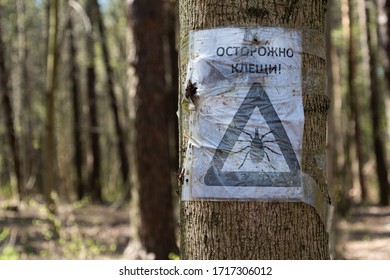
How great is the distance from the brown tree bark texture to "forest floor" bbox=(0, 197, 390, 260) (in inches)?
242

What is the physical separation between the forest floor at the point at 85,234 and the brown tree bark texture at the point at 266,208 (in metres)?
6.14

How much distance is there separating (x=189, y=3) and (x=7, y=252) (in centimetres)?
672

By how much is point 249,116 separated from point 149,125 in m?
6.21

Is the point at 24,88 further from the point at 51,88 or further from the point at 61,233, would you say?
the point at 61,233

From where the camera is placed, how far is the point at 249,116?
2.12 metres

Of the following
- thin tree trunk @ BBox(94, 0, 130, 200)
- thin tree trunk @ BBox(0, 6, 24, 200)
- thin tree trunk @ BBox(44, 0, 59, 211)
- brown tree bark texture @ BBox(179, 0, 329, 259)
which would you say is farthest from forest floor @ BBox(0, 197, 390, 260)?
brown tree bark texture @ BBox(179, 0, 329, 259)

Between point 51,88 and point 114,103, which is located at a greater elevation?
point 114,103

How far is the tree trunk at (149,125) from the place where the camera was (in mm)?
8117

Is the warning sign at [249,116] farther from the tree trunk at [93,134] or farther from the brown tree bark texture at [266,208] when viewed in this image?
the tree trunk at [93,134]

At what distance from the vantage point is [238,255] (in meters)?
2.16

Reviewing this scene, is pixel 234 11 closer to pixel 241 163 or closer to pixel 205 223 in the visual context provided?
pixel 241 163

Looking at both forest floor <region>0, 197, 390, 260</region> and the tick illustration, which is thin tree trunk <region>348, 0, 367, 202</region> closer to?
forest floor <region>0, 197, 390, 260</region>

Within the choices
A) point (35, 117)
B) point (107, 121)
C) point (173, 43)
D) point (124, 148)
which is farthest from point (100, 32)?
point (107, 121)

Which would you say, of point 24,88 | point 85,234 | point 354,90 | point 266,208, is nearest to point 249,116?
point 266,208
